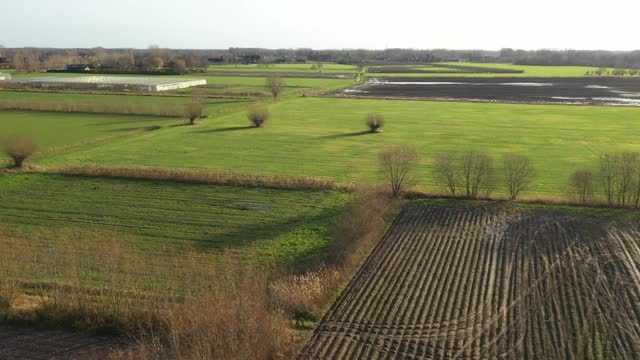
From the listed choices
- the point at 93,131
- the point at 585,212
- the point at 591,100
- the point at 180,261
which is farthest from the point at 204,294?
the point at 591,100

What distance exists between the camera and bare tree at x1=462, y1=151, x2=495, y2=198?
32656mm

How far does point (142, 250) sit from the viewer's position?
2456 centimetres

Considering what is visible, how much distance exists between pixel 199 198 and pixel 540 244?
19.6 m

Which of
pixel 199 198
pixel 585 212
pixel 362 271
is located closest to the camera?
pixel 362 271

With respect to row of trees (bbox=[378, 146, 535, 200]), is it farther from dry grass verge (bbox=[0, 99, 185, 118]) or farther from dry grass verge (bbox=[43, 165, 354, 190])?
dry grass verge (bbox=[0, 99, 185, 118])

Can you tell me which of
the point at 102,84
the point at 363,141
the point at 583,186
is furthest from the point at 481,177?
the point at 102,84

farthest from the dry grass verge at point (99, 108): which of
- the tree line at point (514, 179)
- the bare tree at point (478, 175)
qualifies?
the bare tree at point (478, 175)

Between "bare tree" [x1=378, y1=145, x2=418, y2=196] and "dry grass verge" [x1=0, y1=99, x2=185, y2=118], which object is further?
"dry grass verge" [x1=0, y1=99, x2=185, y2=118]

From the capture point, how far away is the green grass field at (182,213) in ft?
83.2

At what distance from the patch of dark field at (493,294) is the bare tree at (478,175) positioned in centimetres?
428

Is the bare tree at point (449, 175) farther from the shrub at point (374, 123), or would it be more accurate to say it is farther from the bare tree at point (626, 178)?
the shrub at point (374, 123)

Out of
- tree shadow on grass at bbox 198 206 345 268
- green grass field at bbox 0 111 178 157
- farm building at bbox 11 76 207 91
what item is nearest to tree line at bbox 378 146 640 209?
tree shadow on grass at bbox 198 206 345 268

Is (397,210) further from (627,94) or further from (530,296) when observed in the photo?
(627,94)

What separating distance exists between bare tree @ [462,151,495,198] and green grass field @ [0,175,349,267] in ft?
26.0
